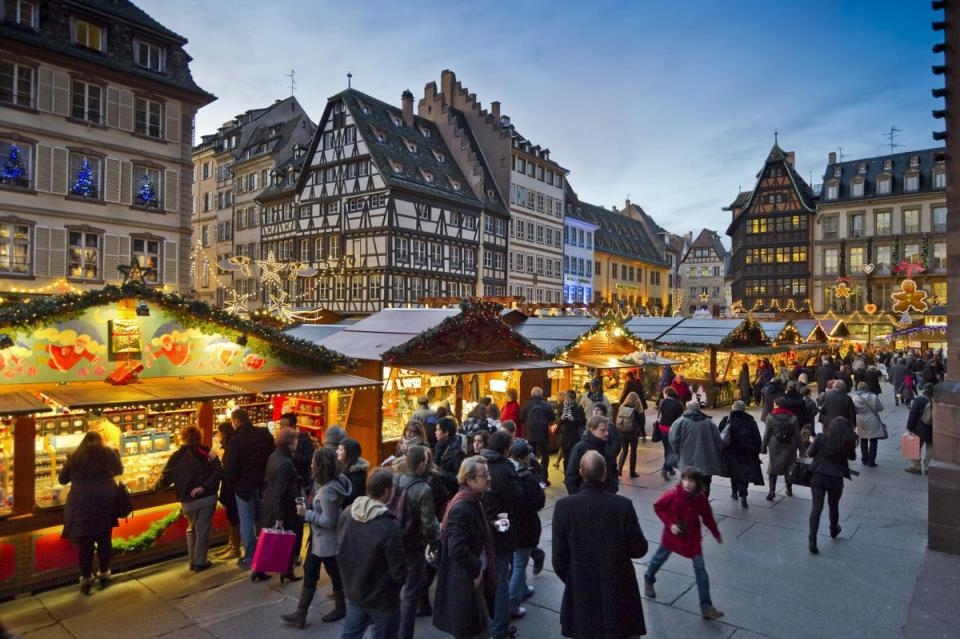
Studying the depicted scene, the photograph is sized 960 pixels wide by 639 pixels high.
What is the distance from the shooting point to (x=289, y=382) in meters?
9.05

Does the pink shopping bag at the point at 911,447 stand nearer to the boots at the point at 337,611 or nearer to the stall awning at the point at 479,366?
the stall awning at the point at 479,366

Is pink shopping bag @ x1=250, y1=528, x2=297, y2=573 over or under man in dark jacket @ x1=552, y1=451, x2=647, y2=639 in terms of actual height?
under

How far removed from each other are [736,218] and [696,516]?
59.1 meters

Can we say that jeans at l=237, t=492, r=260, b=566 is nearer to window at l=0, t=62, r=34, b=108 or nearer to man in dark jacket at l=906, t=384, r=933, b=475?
man in dark jacket at l=906, t=384, r=933, b=475

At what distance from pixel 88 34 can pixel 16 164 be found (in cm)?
555

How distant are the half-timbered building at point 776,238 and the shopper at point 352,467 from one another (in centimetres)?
5421

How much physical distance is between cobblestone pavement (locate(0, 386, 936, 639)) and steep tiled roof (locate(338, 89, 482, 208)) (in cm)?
2968

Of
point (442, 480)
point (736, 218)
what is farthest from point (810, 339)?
point (736, 218)

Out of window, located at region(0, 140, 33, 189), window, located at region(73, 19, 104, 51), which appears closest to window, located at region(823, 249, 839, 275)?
window, located at region(73, 19, 104, 51)

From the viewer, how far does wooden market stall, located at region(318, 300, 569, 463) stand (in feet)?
35.4

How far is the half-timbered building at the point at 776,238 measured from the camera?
5478 centimetres

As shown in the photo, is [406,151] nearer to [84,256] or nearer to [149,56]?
[149,56]

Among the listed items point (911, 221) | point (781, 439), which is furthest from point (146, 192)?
point (911, 221)

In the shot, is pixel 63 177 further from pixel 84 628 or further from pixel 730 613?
pixel 730 613
